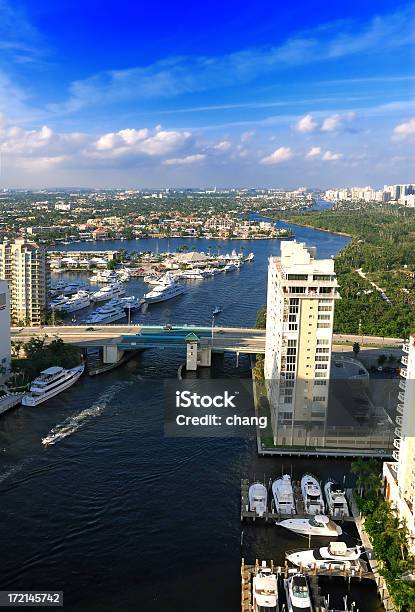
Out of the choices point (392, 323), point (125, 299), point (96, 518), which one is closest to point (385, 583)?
point (96, 518)

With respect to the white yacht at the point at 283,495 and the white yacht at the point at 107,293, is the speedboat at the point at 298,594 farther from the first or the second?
the white yacht at the point at 107,293

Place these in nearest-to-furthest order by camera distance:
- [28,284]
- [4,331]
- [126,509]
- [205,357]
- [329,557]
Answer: [329,557], [126,509], [4,331], [205,357], [28,284]

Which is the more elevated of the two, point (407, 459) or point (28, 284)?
point (28, 284)

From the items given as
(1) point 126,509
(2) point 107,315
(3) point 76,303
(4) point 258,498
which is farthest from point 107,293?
(4) point 258,498

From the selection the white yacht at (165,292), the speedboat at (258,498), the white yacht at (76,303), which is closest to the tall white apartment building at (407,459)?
the speedboat at (258,498)

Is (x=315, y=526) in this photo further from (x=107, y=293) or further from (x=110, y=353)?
(x=107, y=293)

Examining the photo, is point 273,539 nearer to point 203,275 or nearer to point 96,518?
point 96,518
